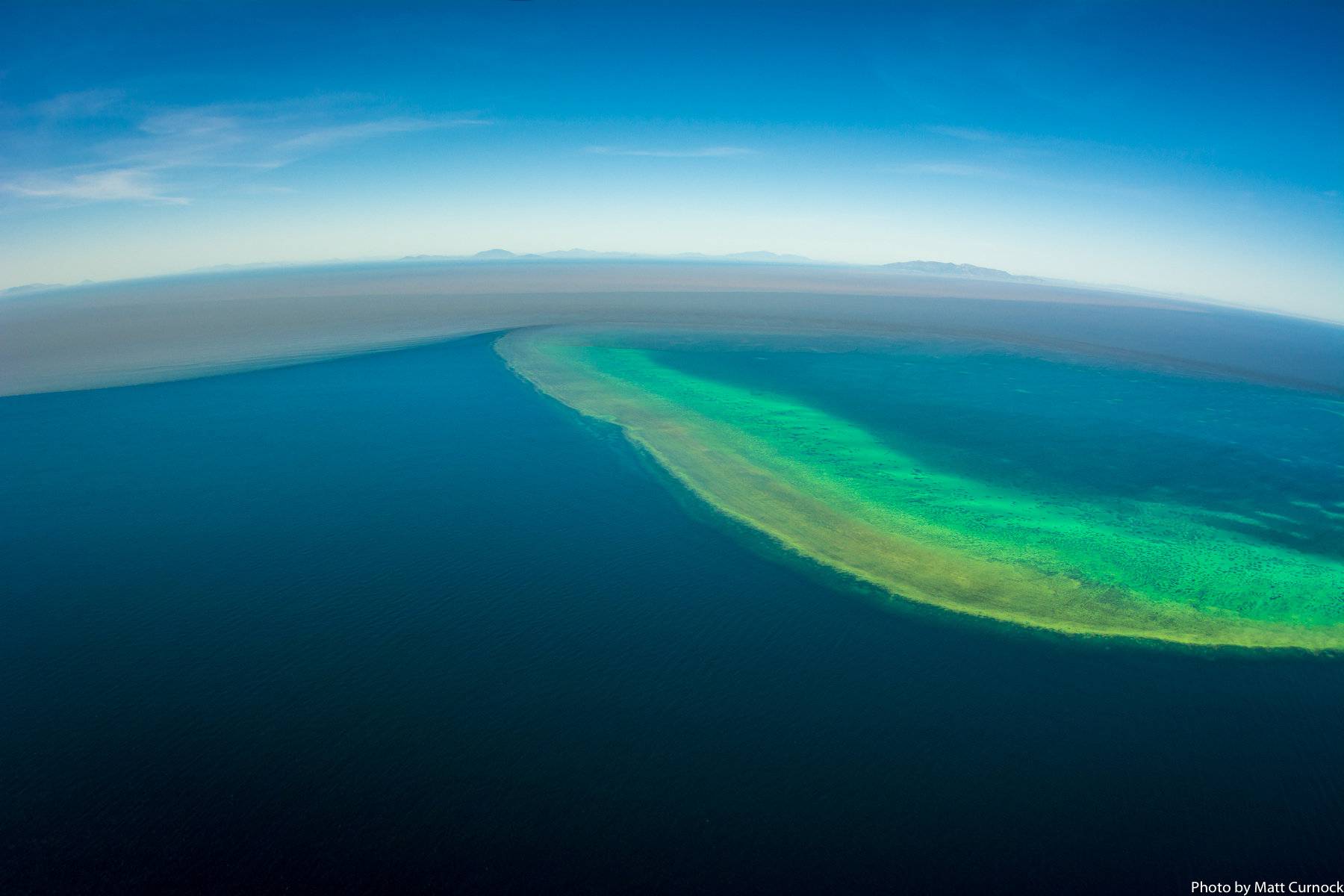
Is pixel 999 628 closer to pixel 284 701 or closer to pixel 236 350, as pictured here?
pixel 284 701

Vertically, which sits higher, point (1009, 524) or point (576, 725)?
point (1009, 524)

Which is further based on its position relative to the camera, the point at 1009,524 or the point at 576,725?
the point at 1009,524

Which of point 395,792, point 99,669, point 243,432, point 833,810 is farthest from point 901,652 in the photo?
point 243,432

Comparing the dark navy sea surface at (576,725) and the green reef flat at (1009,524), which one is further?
the green reef flat at (1009,524)

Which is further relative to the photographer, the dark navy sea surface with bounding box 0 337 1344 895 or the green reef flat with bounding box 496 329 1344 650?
the green reef flat with bounding box 496 329 1344 650
